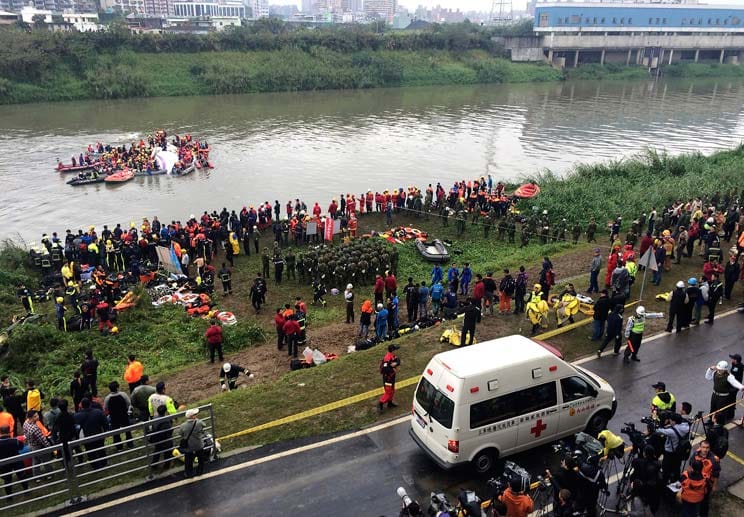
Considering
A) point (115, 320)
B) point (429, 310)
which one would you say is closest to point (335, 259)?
point (429, 310)

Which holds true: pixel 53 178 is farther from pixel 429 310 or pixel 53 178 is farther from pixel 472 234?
pixel 429 310

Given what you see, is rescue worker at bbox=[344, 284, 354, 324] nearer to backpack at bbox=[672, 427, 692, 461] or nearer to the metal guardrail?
the metal guardrail

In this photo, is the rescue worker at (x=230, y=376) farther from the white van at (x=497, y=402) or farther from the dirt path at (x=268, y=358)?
the white van at (x=497, y=402)

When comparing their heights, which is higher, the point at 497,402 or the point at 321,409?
the point at 497,402

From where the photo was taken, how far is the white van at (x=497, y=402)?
32.1 feet

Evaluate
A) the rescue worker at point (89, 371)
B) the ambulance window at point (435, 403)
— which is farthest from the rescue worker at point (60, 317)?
the ambulance window at point (435, 403)

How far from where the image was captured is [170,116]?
64.8m

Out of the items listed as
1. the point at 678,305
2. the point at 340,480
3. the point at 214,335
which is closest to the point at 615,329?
the point at 678,305

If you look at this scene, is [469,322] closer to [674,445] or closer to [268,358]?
[268,358]

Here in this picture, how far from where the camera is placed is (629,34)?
111 metres

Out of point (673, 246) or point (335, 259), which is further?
point (335, 259)

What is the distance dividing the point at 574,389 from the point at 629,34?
11697 centimetres

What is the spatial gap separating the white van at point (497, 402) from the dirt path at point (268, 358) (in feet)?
16.9

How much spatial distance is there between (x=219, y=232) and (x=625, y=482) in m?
19.2
